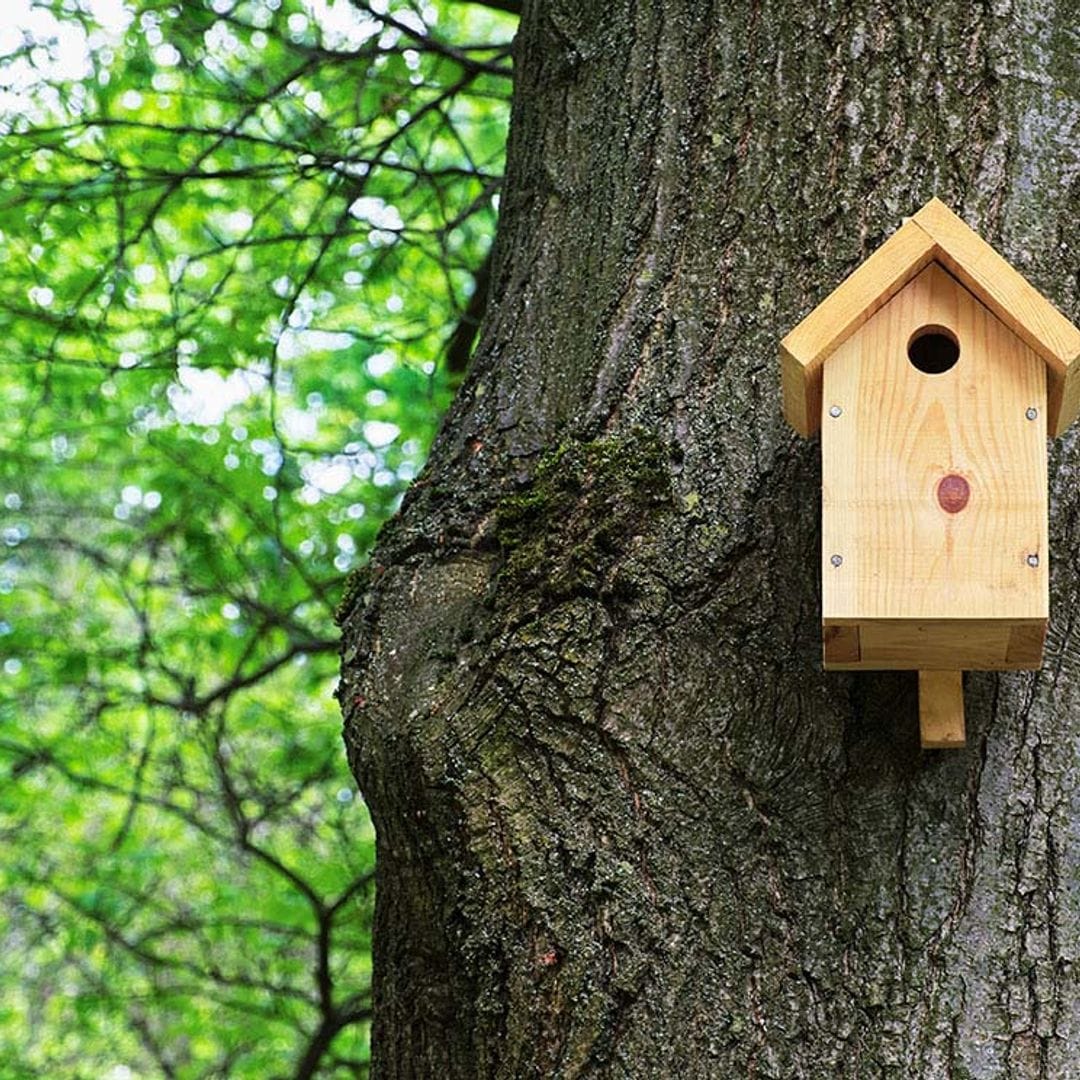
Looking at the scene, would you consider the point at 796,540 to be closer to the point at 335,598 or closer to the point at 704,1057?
the point at 704,1057

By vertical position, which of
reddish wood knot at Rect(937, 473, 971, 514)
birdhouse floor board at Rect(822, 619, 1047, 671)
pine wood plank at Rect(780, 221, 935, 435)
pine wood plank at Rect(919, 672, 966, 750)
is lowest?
pine wood plank at Rect(919, 672, 966, 750)

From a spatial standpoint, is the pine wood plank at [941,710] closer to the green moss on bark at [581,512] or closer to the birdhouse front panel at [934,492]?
the birdhouse front panel at [934,492]

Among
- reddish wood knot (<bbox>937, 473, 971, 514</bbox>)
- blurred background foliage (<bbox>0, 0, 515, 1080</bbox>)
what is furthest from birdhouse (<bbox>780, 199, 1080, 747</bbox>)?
blurred background foliage (<bbox>0, 0, 515, 1080</bbox>)

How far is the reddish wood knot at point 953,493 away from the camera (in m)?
1.58

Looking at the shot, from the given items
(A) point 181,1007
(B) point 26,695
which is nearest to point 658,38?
(B) point 26,695

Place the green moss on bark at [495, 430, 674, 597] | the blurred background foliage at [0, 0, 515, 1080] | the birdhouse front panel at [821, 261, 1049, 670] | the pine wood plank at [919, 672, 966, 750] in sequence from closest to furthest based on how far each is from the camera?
the birdhouse front panel at [821, 261, 1049, 670]
the pine wood plank at [919, 672, 966, 750]
the green moss on bark at [495, 430, 674, 597]
the blurred background foliage at [0, 0, 515, 1080]

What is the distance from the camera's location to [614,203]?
2.10m

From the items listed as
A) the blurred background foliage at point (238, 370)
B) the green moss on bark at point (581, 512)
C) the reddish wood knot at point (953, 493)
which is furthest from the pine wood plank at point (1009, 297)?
the blurred background foliage at point (238, 370)

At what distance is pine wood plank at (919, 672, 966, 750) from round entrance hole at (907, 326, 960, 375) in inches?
14.3

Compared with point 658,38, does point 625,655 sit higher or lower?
lower

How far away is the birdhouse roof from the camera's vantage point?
5.32 ft

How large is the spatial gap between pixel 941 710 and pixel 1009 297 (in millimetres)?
477

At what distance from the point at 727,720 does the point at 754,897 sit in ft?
0.68

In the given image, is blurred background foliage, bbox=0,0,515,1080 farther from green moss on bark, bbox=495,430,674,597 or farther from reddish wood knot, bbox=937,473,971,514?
reddish wood knot, bbox=937,473,971,514
